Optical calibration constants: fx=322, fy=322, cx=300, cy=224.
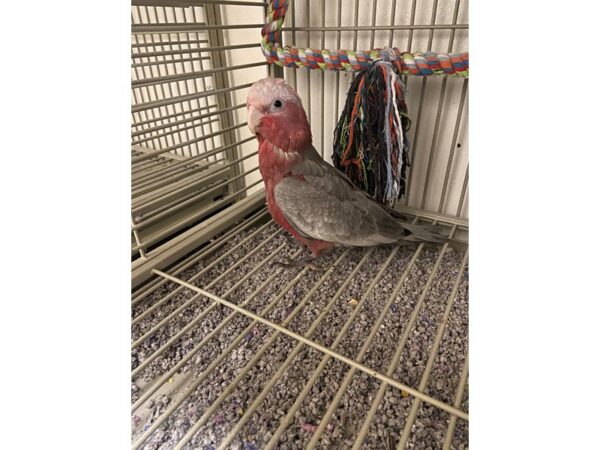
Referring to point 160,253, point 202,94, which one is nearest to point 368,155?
A: point 202,94

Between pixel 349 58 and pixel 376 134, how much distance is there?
0.24 meters

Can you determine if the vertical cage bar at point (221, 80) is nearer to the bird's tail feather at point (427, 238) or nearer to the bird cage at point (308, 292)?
the bird cage at point (308, 292)

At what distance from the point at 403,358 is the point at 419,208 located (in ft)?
2.23

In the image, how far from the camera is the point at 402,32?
1.03m

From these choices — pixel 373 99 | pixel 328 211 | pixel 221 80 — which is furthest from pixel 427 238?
pixel 221 80

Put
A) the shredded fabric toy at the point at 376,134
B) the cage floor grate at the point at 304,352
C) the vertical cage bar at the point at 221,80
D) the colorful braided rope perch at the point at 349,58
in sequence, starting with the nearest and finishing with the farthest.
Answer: the cage floor grate at the point at 304,352, the colorful braided rope perch at the point at 349,58, the shredded fabric toy at the point at 376,134, the vertical cage bar at the point at 221,80

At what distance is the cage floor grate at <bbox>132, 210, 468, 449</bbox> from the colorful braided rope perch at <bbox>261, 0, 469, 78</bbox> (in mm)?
548

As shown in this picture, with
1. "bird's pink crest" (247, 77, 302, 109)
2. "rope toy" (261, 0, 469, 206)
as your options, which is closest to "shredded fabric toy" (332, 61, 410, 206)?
"rope toy" (261, 0, 469, 206)

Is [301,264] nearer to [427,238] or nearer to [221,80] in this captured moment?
[427,238]

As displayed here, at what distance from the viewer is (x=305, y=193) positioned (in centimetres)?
97

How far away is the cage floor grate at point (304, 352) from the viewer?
0.61 metres

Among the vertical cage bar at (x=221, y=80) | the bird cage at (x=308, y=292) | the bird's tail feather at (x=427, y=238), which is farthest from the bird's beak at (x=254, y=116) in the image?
the bird's tail feather at (x=427, y=238)

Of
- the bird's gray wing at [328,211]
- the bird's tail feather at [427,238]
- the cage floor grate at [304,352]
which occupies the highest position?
the bird's gray wing at [328,211]

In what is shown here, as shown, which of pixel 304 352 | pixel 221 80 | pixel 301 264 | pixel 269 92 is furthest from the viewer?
pixel 221 80
